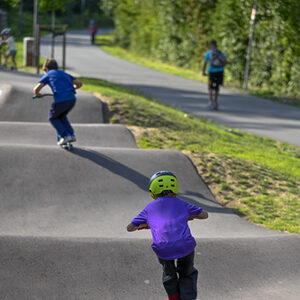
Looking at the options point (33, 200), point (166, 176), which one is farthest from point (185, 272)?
point (33, 200)

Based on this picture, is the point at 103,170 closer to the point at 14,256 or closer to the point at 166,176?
the point at 14,256

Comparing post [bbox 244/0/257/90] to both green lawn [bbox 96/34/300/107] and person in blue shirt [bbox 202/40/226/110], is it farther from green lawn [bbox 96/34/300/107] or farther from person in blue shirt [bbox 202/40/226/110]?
person in blue shirt [bbox 202/40/226/110]

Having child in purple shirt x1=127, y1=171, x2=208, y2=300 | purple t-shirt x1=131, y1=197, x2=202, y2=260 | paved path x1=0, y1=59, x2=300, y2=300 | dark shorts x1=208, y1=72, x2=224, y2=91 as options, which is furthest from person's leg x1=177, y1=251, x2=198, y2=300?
dark shorts x1=208, y1=72, x2=224, y2=91

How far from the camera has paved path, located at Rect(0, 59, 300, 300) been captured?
5.26m

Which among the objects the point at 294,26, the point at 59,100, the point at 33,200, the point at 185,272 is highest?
the point at 294,26

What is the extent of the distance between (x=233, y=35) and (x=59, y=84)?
52.4 feet

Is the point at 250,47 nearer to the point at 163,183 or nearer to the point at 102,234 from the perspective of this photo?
the point at 102,234

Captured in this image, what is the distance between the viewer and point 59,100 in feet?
28.4

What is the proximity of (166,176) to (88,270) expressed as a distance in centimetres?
180

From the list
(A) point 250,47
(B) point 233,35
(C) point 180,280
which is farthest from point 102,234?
(B) point 233,35

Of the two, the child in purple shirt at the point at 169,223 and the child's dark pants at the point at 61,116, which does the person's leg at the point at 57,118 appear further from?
the child in purple shirt at the point at 169,223

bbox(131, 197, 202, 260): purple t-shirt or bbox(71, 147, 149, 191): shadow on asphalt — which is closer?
bbox(131, 197, 202, 260): purple t-shirt

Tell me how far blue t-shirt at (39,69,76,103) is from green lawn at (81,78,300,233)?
246 centimetres

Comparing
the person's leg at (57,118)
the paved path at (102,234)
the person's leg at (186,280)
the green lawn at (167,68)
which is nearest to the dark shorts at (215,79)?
the green lawn at (167,68)
